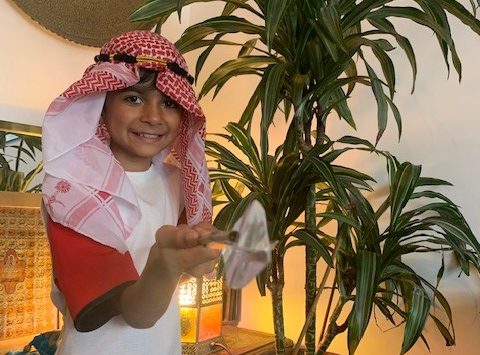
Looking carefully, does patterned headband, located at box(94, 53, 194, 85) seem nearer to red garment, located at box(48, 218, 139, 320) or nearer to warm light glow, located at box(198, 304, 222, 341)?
red garment, located at box(48, 218, 139, 320)

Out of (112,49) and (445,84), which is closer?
(112,49)

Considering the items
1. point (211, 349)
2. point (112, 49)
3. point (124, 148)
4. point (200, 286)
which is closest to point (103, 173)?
point (124, 148)

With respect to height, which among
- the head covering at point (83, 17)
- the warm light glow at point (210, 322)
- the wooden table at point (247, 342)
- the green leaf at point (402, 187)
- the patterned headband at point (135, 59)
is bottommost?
the wooden table at point (247, 342)

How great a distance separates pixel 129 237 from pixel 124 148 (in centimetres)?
14

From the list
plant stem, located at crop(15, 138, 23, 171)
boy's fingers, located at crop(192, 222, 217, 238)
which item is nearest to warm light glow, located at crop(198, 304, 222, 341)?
plant stem, located at crop(15, 138, 23, 171)

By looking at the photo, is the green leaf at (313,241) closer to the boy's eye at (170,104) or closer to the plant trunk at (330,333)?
the plant trunk at (330,333)

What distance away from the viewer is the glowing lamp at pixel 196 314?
4.06 ft

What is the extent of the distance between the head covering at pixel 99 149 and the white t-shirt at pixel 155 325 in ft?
0.11

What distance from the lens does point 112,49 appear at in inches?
29.2

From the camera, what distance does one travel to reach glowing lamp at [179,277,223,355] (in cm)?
124

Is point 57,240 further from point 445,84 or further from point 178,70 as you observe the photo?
point 445,84

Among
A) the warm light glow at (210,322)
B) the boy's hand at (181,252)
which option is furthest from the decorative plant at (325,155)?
the boy's hand at (181,252)

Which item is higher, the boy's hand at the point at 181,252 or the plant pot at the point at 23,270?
the boy's hand at the point at 181,252

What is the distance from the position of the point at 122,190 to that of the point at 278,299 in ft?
1.63
